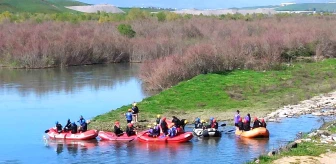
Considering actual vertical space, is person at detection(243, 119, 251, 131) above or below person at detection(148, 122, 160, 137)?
above

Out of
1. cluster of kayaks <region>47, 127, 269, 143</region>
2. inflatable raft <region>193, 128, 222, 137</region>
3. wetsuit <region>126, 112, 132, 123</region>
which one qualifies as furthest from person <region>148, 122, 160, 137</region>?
wetsuit <region>126, 112, 132, 123</region>

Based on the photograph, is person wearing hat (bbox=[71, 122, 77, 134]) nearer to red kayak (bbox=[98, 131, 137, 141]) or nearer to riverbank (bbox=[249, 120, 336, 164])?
red kayak (bbox=[98, 131, 137, 141])

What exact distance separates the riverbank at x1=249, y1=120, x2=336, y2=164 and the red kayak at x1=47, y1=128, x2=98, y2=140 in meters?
13.2

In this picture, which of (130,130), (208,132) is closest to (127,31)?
(130,130)

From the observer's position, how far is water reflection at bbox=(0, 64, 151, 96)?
61.2 metres

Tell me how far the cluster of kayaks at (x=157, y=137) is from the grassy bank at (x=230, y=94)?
2525mm

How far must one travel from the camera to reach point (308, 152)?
27703 millimetres

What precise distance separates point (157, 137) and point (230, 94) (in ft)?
47.1

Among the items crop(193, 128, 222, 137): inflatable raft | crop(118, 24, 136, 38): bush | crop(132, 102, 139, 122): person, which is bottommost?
crop(193, 128, 222, 137): inflatable raft

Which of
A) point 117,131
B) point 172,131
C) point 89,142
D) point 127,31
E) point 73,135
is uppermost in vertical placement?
point 127,31

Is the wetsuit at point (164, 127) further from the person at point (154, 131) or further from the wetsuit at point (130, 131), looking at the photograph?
the wetsuit at point (130, 131)

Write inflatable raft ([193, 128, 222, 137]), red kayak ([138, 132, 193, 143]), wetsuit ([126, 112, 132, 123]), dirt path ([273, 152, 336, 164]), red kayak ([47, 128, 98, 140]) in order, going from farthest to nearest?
wetsuit ([126, 112, 132, 123]) → red kayak ([47, 128, 98, 140]) → inflatable raft ([193, 128, 222, 137]) → red kayak ([138, 132, 193, 143]) → dirt path ([273, 152, 336, 164])

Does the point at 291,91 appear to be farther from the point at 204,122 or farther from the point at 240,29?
the point at 240,29

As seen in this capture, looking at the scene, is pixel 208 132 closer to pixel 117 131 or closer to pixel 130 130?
pixel 130 130
